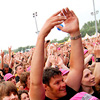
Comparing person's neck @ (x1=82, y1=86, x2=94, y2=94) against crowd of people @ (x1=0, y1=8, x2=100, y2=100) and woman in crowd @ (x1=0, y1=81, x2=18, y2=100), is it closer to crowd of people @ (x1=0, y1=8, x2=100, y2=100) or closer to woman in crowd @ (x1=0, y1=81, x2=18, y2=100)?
crowd of people @ (x1=0, y1=8, x2=100, y2=100)

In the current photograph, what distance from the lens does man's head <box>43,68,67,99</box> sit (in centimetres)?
153

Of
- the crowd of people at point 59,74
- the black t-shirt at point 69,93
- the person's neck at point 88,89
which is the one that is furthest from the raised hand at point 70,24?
the person's neck at point 88,89

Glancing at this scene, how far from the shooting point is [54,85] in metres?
1.54

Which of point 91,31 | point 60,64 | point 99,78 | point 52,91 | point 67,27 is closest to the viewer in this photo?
point 52,91

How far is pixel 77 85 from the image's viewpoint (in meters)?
1.71

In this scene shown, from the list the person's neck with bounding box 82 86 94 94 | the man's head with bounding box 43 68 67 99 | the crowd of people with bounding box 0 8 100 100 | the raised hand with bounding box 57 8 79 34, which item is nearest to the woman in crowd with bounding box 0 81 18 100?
the crowd of people with bounding box 0 8 100 100

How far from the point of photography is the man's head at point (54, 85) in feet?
5.02

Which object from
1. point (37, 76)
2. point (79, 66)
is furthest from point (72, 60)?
point (37, 76)

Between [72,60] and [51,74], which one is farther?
[72,60]

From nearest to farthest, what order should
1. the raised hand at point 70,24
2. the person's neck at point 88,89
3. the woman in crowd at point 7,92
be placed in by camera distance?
the raised hand at point 70,24, the woman in crowd at point 7,92, the person's neck at point 88,89

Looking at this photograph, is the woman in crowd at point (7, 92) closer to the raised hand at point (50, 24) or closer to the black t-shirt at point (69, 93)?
the black t-shirt at point (69, 93)

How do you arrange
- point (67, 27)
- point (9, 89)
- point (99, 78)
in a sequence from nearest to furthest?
point (67, 27), point (9, 89), point (99, 78)

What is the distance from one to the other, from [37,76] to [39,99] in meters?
0.24

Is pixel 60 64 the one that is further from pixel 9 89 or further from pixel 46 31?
pixel 46 31
